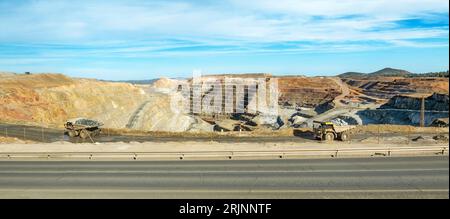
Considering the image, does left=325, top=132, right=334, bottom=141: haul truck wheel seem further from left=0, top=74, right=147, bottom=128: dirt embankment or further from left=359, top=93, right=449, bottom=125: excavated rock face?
left=359, top=93, right=449, bottom=125: excavated rock face

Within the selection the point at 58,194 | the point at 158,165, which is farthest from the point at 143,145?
the point at 58,194

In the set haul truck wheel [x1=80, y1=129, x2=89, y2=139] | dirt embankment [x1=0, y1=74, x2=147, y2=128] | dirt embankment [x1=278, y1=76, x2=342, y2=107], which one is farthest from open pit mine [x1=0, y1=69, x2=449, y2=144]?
haul truck wheel [x1=80, y1=129, x2=89, y2=139]

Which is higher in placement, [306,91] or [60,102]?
[306,91]

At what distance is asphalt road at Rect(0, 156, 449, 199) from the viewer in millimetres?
13789

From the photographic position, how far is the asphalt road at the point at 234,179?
13789 millimetres

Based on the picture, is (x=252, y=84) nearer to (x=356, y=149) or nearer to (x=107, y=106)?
(x=107, y=106)

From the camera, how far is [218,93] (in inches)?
2820

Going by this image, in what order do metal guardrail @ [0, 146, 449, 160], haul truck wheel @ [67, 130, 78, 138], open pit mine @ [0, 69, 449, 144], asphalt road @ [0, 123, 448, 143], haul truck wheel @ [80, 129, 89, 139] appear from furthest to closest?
open pit mine @ [0, 69, 449, 144] → haul truck wheel @ [67, 130, 78, 138] → haul truck wheel @ [80, 129, 89, 139] → asphalt road @ [0, 123, 448, 143] → metal guardrail @ [0, 146, 449, 160]

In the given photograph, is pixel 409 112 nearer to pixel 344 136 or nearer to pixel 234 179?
pixel 344 136

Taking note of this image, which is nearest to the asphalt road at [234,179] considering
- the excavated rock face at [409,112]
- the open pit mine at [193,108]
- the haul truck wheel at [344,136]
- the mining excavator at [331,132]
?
A: the mining excavator at [331,132]

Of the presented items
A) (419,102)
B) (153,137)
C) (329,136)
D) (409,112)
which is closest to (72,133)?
(153,137)

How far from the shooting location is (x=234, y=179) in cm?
1630

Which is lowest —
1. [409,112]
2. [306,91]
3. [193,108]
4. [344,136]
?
[344,136]

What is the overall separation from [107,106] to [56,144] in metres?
39.7
